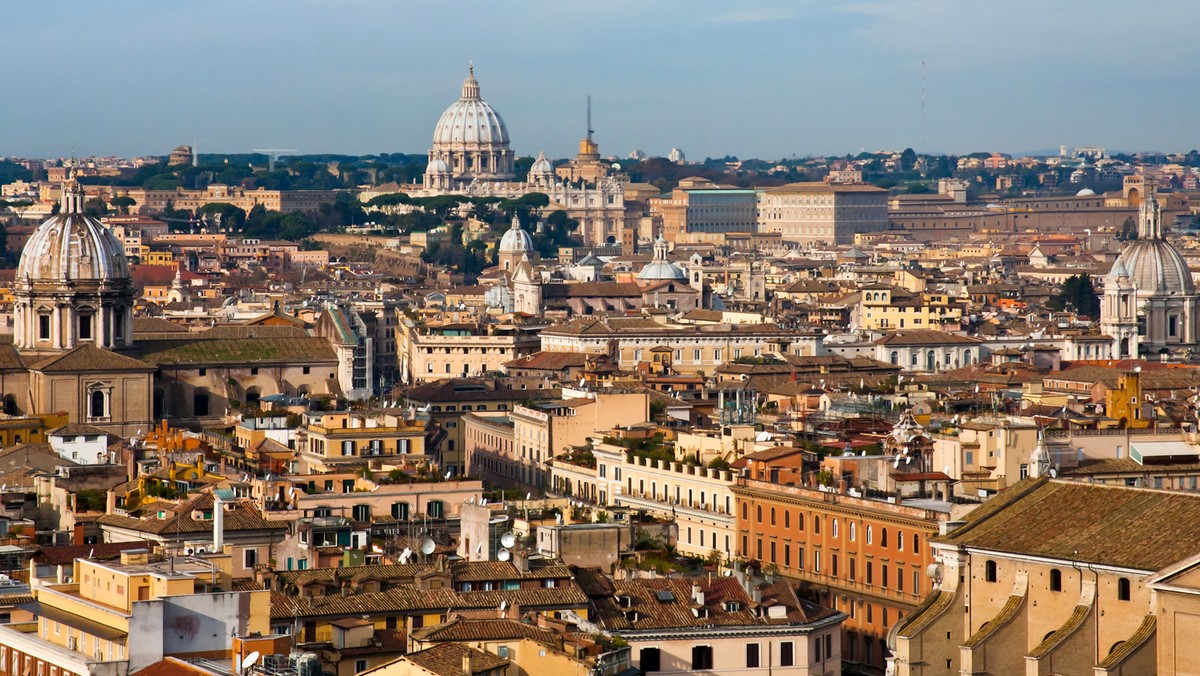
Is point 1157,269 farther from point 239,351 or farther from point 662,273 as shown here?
point 239,351

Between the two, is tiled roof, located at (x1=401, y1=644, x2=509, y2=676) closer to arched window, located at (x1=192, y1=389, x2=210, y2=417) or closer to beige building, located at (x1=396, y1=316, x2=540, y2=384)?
arched window, located at (x1=192, y1=389, x2=210, y2=417)

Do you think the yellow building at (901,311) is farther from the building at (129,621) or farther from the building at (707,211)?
the building at (707,211)

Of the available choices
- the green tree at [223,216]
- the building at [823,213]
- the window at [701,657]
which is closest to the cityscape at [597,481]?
the window at [701,657]

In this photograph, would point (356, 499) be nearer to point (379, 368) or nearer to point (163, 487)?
point (163, 487)

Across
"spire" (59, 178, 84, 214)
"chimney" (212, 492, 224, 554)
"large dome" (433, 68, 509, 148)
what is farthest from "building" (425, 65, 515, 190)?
"chimney" (212, 492, 224, 554)

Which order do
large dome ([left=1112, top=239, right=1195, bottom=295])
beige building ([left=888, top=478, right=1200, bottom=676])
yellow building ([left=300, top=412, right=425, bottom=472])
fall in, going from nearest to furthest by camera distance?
beige building ([left=888, top=478, right=1200, bottom=676])
yellow building ([left=300, top=412, right=425, bottom=472])
large dome ([left=1112, top=239, right=1195, bottom=295])

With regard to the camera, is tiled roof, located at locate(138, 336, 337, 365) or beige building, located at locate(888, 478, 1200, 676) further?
tiled roof, located at locate(138, 336, 337, 365)
